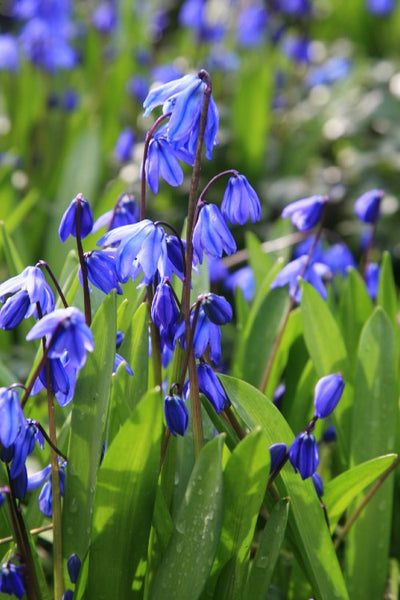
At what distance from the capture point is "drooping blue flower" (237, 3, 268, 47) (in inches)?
199

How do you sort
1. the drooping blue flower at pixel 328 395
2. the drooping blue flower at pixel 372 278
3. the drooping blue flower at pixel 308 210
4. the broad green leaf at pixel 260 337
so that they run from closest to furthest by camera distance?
the drooping blue flower at pixel 328 395 < the drooping blue flower at pixel 308 210 < the broad green leaf at pixel 260 337 < the drooping blue flower at pixel 372 278

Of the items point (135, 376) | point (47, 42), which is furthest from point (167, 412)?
point (47, 42)

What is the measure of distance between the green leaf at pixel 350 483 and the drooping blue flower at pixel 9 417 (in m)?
0.71

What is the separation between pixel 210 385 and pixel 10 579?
1.68 feet

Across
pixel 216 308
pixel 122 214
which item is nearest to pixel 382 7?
pixel 122 214

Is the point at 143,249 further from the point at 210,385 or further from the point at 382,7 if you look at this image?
the point at 382,7

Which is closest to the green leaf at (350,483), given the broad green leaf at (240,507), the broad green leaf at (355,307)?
the broad green leaf at (240,507)

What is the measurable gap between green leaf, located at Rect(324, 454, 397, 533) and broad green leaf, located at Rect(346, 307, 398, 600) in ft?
0.54

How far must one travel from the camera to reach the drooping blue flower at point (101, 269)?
1.54 meters

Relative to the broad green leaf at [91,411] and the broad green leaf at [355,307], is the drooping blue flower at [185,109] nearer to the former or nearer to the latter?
the broad green leaf at [91,411]

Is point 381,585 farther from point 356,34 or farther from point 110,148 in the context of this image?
point 356,34

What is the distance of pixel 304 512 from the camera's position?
1.64 meters

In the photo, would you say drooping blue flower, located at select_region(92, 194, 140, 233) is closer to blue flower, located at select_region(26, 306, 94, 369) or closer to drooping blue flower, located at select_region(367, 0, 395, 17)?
blue flower, located at select_region(26, 306, 94, 369)

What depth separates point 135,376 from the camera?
1656mm
